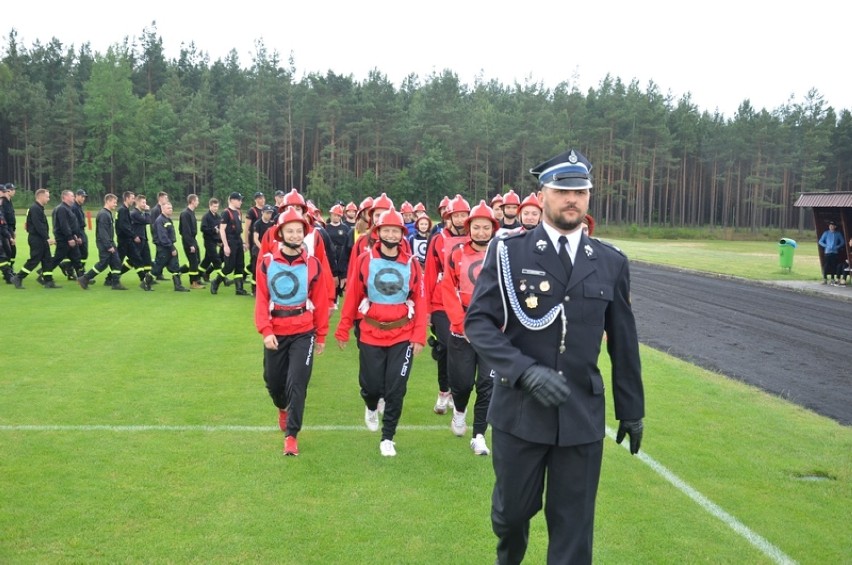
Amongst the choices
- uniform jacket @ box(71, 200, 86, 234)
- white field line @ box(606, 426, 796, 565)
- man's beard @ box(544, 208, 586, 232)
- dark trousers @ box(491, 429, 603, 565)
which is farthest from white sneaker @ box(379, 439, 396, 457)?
uniform jacket @ box(71, 200, 86, 234)

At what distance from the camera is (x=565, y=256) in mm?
3498

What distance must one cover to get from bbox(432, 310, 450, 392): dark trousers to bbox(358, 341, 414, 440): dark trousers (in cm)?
66

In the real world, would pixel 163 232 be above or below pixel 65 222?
below

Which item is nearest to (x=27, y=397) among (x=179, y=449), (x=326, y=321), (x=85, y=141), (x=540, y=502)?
(x=179, y=449)

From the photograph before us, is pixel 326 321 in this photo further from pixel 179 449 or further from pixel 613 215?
pixel 613 215

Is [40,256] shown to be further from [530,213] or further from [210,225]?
[530,213]

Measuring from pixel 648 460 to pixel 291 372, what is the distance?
10.7 feet

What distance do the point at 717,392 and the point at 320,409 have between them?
5.00m

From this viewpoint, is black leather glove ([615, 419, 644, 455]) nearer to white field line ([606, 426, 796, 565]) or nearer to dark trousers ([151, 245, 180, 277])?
white field line ([606, 426, 796, 565])

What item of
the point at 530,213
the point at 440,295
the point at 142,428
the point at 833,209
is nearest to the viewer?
the point at 142,428

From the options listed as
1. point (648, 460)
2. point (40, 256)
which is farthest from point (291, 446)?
point (40, 256)

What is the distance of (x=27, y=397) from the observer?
25.0 ft

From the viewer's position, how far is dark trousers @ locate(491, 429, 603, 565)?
3424 millimetres

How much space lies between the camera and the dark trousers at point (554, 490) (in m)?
3.42
